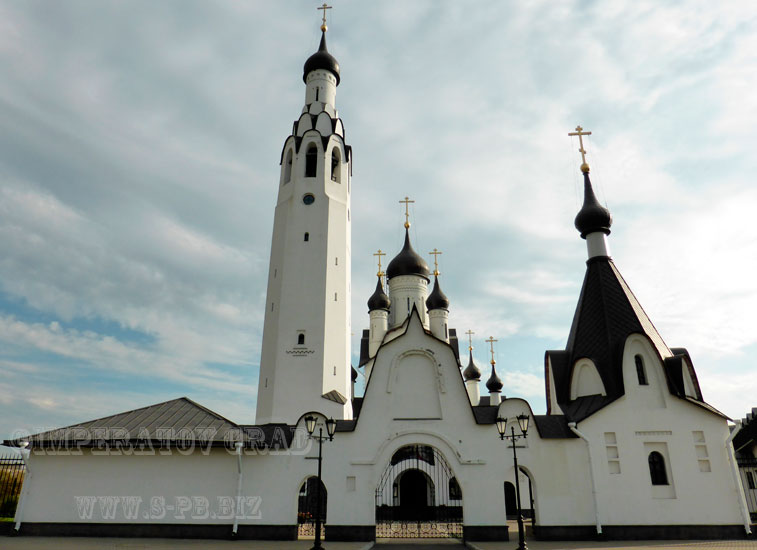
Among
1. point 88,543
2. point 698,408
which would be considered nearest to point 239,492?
point 88,543

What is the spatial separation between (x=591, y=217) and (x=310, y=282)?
12531 millimetres

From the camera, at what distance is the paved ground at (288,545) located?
12031 millimetres

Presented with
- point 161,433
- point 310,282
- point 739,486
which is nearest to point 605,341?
point 739,486

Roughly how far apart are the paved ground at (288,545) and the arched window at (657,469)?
180 centimetres

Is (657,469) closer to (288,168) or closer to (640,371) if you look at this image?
(640,371)

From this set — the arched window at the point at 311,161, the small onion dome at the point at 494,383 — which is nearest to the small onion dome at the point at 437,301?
the small onion dome at the point at 494,383

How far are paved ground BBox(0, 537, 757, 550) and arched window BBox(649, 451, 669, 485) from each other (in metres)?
1.80

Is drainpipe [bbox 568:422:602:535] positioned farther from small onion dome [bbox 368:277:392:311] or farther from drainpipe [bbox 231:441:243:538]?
small onion dome [bbox 368:277:392:311]

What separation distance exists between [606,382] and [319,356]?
458 inches

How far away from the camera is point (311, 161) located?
2612 cm

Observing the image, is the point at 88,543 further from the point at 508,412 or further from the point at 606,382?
the point at 606,382

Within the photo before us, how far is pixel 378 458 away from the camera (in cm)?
1509

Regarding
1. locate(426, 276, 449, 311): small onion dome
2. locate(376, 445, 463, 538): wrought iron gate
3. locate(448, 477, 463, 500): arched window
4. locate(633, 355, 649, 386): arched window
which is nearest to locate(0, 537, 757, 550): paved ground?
locate(633, 355, 649, 386): arched window

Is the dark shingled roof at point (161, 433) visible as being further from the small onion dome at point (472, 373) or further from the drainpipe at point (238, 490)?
the small onion dome at point (472, 373)
